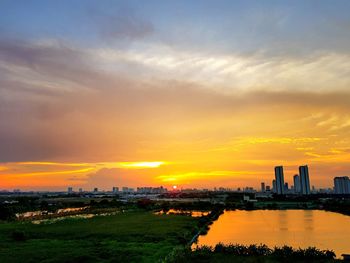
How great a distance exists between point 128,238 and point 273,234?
17211 millimetres

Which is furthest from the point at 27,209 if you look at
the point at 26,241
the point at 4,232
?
the point at 26,241

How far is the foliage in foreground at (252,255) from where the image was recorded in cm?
2261

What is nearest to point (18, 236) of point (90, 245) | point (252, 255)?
point (90, 245)

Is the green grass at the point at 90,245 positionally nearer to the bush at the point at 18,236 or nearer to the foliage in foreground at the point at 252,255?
the bush at the point at 18,236

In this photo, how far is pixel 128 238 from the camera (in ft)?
106

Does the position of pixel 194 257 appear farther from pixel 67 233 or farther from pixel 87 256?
pixel 67 233

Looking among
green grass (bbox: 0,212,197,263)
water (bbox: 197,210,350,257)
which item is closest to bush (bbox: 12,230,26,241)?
green grass (bbox: 0,212,197,263)

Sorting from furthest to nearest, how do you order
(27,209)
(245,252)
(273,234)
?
(27,209) → (273,234) → (245,252)

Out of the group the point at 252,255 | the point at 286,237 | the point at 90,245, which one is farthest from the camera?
the point at 286,237

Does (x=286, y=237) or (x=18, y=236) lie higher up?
(x=18, y=236)

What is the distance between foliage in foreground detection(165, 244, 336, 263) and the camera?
22609 mm

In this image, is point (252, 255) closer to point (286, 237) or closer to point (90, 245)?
point (90, 245)

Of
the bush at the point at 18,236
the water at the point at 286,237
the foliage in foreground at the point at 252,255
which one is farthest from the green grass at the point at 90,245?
the water at the point at 286,237

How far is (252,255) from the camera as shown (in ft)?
79.2
